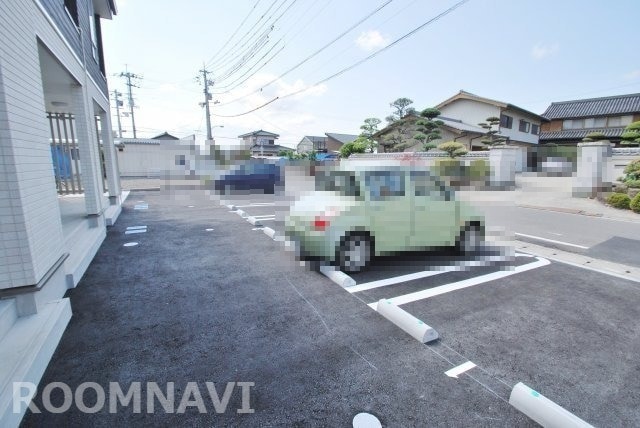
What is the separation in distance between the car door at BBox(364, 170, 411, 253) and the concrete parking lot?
49 centimetres

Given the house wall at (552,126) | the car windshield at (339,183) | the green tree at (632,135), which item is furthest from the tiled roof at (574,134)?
the car windshield at (339,183)

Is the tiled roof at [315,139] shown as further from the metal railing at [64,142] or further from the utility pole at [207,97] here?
the metal railing at [64,142]

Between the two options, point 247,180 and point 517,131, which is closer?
point 247,180

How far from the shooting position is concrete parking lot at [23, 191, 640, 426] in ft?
7.23

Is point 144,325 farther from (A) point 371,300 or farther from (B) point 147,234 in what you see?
(B) point 147,234

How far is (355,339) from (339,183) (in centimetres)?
244

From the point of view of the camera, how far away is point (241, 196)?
42.8 ft

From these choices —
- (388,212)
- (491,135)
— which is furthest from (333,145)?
(388,212)

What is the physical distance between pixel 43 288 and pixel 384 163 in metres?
4.51

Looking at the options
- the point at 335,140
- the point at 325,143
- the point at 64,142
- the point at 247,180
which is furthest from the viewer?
the point at 325,143

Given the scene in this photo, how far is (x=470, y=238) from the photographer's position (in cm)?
522

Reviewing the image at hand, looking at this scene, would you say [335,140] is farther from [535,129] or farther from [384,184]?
[384,184]

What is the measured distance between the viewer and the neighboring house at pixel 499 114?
958 inches

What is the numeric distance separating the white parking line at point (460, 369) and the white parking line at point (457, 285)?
3.59 ft
